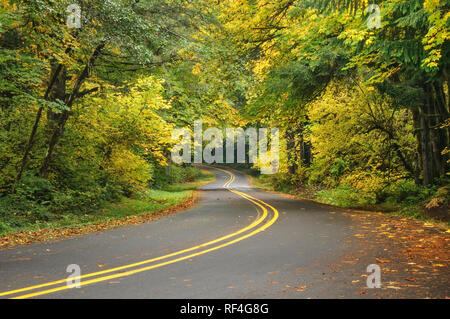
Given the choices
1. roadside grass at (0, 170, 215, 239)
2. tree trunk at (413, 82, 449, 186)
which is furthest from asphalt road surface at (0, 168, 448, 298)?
tree trunk at (413, 82, 449, 186)

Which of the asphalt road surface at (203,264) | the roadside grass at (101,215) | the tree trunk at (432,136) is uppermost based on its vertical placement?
the tree trunk at (432,136)

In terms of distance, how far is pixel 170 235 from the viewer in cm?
1022

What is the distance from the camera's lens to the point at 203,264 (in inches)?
270

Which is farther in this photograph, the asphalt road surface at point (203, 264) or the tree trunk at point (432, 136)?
the tree trunk at point (432, 136)

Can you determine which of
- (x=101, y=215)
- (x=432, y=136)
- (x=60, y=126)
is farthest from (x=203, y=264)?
(x=432, y=136)

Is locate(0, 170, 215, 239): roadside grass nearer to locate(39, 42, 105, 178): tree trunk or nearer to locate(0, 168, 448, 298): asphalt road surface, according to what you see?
locate(39, 42, 105, 178): tree trunk

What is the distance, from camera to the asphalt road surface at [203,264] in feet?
17.3

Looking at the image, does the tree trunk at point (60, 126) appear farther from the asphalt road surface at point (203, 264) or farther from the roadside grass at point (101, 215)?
the asphalt road surface at point (203, 264)

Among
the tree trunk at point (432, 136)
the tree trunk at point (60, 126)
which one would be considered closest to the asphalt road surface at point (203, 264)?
the tree trunk at point (60, 126)

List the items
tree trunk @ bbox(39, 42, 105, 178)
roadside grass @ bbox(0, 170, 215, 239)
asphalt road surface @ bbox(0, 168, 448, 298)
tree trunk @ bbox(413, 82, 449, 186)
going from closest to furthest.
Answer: asphalt road surface @ bbox(0, 168, 448, 298) < roadside grass @ bbox(0, 170, 215, 239) < tree trunk @ bbox(39, 42, 105, 178) < tree trunk @ bbox(413, 82, 449, 186)

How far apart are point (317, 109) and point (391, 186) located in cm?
533

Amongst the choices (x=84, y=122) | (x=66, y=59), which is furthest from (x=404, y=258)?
(x=84, y=122)

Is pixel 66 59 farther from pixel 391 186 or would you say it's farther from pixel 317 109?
pixel 391 186

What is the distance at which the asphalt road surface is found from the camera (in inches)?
207
